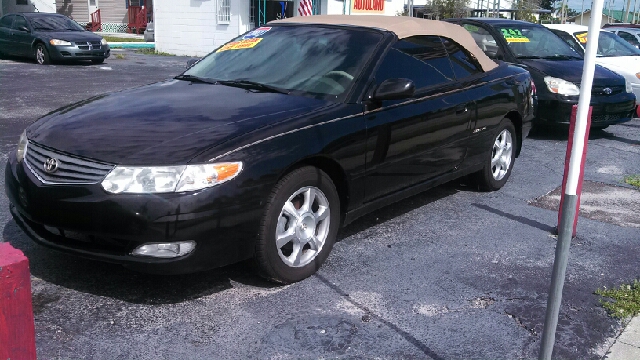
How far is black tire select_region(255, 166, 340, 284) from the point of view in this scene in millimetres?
3830

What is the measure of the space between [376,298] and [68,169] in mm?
1911

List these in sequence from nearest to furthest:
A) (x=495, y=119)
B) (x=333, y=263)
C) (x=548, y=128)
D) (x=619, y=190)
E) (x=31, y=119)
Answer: (x=333, y=263)
(x=495, y=119)
(x=619, y=190)
(x=31, y=119)
(x=548, y=128)

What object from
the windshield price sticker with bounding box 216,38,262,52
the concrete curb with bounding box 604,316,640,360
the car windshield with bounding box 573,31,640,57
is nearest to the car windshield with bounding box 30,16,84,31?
the car windshield with bounding box 573,31,640,57

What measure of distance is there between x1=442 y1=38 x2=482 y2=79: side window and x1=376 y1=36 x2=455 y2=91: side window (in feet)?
0.32

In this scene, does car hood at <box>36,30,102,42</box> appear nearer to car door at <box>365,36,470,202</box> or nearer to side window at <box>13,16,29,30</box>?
side window at <box>13,16,29,30</box>

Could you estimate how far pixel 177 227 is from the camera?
11.4 ft

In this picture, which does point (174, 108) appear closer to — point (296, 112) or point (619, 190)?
point (296, 112)

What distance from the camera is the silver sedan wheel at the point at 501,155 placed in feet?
21.2

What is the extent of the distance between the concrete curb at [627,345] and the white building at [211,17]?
2013 cm

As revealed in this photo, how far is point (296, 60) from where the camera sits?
16.1 feet

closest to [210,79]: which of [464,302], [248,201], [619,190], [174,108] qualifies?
[174,108]

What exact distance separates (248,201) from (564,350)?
6.10 ft

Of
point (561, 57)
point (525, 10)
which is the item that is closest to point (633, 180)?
point (561, 57)

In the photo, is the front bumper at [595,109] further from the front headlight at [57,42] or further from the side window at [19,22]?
the side window at [19,22]
